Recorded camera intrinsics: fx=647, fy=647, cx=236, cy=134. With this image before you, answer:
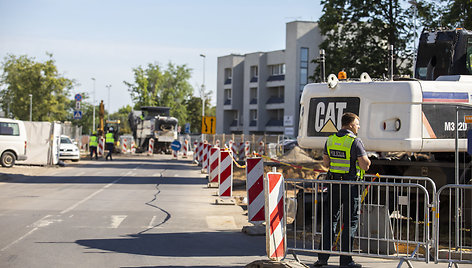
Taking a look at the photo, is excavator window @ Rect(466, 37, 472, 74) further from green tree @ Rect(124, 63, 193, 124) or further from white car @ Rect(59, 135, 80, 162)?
green tree @ Rect(124, 63, 193, 124)

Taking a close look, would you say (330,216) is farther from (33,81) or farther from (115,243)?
(33,81)

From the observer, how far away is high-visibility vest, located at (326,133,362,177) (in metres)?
8.36

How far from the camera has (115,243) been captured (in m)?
10.0

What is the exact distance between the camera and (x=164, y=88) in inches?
3873

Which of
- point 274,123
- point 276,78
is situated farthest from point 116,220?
point 274,123

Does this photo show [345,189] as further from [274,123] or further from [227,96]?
[227,96]

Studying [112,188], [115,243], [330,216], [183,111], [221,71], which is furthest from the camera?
[183,111]

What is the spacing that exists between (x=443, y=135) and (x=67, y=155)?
28457 mm

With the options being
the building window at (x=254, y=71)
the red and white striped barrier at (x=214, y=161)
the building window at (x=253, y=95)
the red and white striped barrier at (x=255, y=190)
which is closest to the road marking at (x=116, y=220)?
the red and white striped barrier at (x=255, y=190)

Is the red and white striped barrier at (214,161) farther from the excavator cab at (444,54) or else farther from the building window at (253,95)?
the building window at (253,95)

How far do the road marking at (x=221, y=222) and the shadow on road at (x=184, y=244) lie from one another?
38.4 inches

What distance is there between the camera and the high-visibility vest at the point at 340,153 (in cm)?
836

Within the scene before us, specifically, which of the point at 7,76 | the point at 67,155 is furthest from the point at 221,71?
the point at 67,155

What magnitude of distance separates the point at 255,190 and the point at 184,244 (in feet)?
6.38
